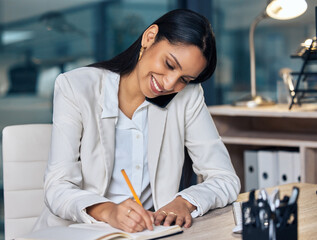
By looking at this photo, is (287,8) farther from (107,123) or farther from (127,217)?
(127,217)

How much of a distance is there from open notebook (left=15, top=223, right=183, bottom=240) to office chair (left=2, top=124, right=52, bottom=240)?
0.58m

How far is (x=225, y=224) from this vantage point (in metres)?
1.38

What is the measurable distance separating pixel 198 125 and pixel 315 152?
1.06 meters

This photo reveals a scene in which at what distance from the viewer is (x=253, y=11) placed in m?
3.49

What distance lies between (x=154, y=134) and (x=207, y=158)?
0.19 meters

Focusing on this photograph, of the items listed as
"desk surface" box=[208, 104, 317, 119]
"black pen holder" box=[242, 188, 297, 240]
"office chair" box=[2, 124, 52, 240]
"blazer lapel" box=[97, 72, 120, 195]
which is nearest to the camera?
"black pen holder" box=[242, 188, 297, 240]

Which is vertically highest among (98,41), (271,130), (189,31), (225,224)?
(98,41)

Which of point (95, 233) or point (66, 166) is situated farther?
point (66, 166)

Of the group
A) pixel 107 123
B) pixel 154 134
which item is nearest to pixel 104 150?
pixel 107 123

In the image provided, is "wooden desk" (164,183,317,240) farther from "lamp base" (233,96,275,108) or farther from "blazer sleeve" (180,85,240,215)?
"lamp base" (233,96,275,108)

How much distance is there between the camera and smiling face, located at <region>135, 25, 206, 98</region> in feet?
5.05

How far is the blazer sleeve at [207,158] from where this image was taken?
61.6 inches

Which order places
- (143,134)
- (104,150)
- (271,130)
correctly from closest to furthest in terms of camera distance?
(104,150)
(143,134)
(271,130)

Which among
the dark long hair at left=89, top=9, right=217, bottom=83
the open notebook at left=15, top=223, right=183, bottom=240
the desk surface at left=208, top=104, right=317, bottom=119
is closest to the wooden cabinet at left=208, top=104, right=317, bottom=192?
the desk surface at left=208, top=104, right=317, bottom=119
